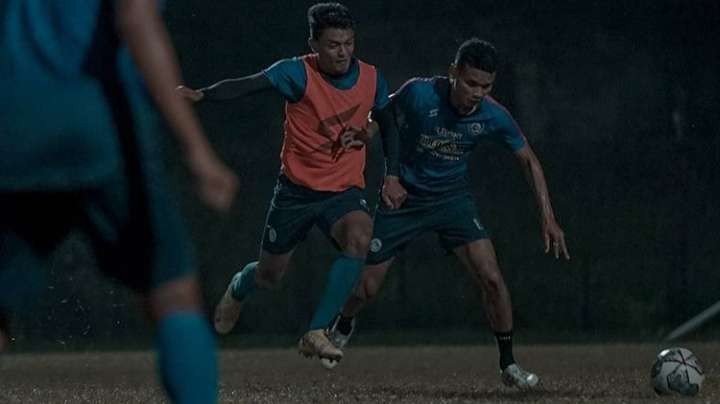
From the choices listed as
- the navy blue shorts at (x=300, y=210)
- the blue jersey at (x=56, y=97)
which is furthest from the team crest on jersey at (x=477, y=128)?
the blue jersey at (x=56, y=97)

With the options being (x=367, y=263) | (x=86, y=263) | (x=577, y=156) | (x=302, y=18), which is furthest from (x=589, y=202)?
(x=367, y=263)

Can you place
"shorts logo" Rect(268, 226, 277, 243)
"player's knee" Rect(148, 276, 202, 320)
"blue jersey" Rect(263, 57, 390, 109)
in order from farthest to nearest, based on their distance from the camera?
"shorts logo" Rect(268, 226, 277, 243) → "blue jersey" Rect(263, 57, 390, 109) → "player's knee" Rect(148, 276, 202, 320)

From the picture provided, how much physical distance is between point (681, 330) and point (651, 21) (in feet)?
7.54

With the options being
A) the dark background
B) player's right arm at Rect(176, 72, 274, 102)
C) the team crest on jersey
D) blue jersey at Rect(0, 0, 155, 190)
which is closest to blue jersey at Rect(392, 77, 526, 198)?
the team crest on jersey

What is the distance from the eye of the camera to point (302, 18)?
42.4 feet

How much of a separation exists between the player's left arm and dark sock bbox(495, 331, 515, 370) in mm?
459

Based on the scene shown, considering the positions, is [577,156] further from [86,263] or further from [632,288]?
[86,263]

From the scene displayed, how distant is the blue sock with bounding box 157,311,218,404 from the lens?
3.55m

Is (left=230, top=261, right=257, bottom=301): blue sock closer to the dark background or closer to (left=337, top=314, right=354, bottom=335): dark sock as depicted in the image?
(left=337, top=314, right=354, bottom=335): dark sock

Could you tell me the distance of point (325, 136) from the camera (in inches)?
334

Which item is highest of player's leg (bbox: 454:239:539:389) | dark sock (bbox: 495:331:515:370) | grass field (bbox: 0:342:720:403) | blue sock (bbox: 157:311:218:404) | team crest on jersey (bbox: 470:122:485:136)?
blue sock (bbox: 157:311:218:404)

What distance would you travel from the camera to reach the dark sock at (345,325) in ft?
28.9

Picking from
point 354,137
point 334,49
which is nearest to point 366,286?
point 354,137

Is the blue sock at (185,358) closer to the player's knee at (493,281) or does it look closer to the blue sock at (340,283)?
the blue sock at (340,283)
